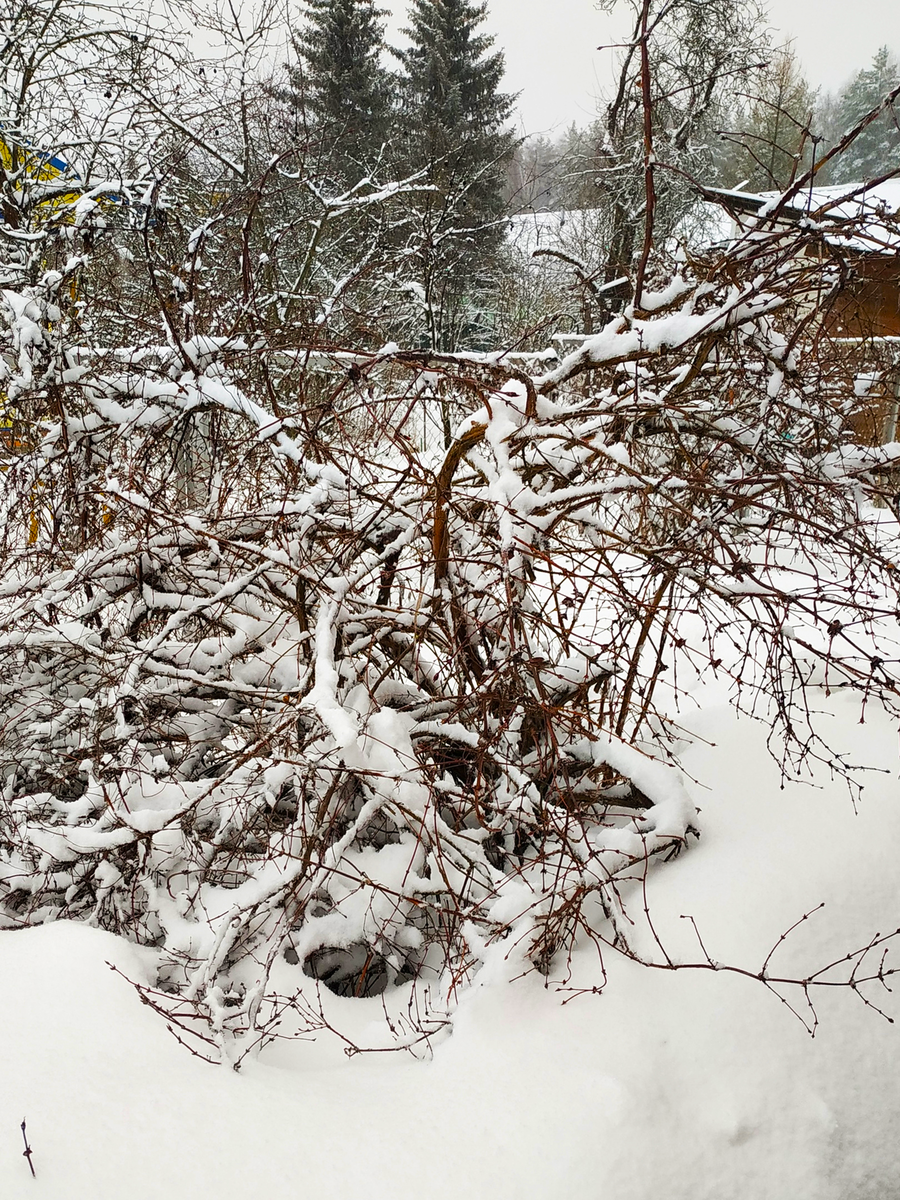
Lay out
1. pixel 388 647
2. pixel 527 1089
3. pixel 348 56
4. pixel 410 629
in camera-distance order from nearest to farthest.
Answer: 1. pixel 527 1089
2. pixel 410 629
3. pixel 388 647
4. pixel 348 56

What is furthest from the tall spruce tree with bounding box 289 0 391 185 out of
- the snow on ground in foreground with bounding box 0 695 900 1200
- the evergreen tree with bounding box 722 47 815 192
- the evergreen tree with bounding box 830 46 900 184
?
the snow on ground in foreground with bounding box 0 695 900 1200

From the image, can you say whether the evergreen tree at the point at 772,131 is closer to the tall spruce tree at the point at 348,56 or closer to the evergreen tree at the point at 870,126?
the evergreen tree at the point at 870,126

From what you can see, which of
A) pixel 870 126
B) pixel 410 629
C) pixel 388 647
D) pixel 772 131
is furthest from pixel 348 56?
pixel 410 629

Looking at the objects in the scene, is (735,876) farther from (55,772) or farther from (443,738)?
(55,772)

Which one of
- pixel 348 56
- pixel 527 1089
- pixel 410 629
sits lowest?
pixel 527 1089

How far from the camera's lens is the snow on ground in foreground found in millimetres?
1693

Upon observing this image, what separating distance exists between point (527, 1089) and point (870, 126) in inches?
1271

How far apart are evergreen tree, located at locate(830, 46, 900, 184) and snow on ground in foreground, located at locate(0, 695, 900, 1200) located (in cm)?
2914

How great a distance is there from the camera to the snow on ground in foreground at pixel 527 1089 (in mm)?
1693

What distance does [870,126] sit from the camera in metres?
25.0

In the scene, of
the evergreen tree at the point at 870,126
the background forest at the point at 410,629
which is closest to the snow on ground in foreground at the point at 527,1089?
the background forest at the point at 410,629

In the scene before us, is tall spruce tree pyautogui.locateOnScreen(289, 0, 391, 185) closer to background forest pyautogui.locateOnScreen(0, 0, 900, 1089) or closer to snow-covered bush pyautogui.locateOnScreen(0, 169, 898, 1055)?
background forest pyautogui.locateOnScreen(0, 0, 900, 1089)

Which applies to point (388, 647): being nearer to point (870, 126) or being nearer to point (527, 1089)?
point (527, 1089)

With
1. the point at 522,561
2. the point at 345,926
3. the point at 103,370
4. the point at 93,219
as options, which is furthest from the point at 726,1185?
the point at 93,219
